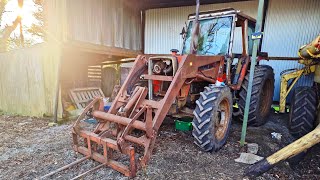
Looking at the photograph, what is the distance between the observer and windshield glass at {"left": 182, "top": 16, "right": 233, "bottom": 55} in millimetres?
4125

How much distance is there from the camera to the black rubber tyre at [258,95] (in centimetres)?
441

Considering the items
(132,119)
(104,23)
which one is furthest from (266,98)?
(104,23)

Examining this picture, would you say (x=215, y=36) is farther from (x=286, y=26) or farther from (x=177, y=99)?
(x=286, y=26)

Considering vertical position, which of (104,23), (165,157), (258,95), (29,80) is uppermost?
(104,23)

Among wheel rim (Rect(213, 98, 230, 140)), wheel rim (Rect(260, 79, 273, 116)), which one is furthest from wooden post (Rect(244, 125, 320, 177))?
wheel rim (Rect(260, 79, 273, 116))

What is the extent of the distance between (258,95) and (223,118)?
48.8 inches

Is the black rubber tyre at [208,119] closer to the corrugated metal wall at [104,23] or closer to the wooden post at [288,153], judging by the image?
the wooden post at [288,153]

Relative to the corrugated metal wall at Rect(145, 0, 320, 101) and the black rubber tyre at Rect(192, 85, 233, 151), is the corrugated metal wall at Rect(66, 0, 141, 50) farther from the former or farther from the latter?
the black rubber tyre at Rect(192, 85, 233, 151)

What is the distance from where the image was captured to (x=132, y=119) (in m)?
2.75

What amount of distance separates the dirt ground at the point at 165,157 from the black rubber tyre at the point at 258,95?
32 centimetres

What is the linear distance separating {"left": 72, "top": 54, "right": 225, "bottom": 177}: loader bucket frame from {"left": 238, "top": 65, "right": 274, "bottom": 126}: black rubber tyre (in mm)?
1113

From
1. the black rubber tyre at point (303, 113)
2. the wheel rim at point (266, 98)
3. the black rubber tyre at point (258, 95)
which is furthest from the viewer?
the wheel rim at point (266, 98)

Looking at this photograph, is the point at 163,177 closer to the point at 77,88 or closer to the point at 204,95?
the point at 204,95

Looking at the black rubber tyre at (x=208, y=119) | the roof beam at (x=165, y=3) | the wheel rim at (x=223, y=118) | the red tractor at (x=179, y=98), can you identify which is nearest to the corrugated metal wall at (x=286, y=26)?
the roof beam at (x=165, y=3)
